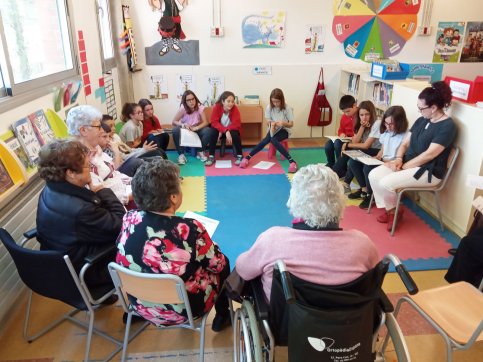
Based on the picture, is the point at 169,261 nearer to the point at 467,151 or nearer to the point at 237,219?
the point at 237,219

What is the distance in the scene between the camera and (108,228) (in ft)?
6.15

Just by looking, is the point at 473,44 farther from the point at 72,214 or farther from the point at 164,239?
the point at 72,214

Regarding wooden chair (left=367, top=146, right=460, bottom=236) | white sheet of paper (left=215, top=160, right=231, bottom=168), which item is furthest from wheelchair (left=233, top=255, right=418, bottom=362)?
white sheet of paper (left=215, top=160, right=231, bottom=168)

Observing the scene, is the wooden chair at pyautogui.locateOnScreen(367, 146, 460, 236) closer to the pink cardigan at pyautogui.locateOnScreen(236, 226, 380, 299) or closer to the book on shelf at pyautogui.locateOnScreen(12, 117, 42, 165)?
the pink cardigan at pyautogui.locateOnScreen(236, 226, 380, 299)

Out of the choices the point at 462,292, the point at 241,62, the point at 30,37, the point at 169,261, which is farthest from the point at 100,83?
the point at 462,292

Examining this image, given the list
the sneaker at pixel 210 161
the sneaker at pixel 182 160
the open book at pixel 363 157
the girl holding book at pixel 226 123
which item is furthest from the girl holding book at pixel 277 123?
the open book at pixel 363 157

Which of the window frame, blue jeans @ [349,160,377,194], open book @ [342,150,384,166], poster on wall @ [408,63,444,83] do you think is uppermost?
the window frame

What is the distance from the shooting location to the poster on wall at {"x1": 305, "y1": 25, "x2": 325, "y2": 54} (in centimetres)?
547

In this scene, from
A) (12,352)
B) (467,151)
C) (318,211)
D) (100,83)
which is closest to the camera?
(318,211)

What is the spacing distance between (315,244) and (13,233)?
1821 millimetres

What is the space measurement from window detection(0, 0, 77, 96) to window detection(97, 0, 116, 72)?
0.99 metres

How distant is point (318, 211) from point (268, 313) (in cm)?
44

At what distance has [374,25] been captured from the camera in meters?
5.49

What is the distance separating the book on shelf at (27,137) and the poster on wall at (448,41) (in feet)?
18.4
